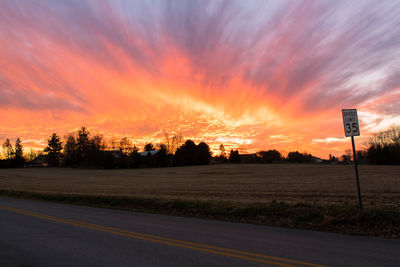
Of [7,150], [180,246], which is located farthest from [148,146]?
[180,246]

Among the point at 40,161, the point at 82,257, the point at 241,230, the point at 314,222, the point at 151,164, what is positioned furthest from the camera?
the point at 40,161

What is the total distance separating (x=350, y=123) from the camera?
359 inches

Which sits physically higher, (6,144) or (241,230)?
(6,144)

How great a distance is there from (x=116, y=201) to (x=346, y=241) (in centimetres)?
1206

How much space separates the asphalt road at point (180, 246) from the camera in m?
5.03

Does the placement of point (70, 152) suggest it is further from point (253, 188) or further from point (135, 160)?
point (253, 188)

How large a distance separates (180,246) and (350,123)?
23.9 ft

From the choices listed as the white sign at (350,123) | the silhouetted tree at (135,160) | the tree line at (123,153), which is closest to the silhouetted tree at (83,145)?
the tree line at (123,153)

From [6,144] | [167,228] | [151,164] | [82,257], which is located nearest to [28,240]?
[82,257]

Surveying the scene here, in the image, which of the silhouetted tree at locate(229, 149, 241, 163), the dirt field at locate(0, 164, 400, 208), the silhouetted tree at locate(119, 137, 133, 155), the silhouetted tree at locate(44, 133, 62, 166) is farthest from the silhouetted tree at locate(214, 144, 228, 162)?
the dirt field at locate(0, 164, 400, 208)

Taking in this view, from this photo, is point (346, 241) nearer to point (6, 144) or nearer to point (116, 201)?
point (116, 201)

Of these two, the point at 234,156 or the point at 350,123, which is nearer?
the point at 350,123

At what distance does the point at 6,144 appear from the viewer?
116 m

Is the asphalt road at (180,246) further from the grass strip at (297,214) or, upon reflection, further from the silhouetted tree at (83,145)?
the silhouetted tree at (83,145)
